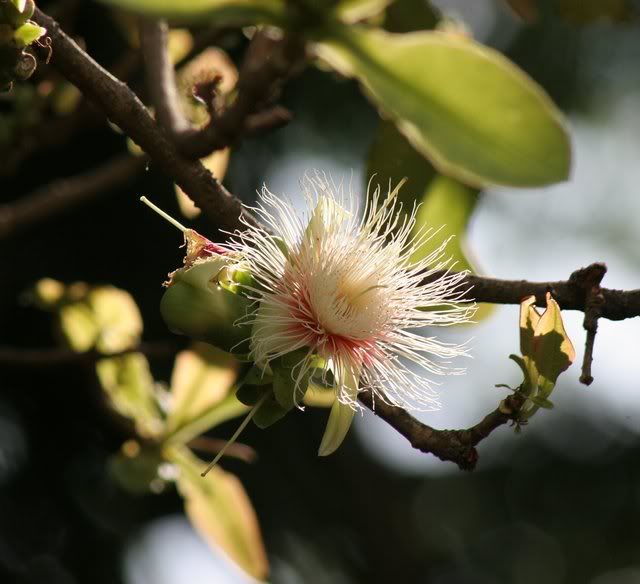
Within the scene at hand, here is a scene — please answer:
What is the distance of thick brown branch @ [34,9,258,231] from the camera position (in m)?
0.90

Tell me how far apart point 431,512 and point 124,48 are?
7.81ft

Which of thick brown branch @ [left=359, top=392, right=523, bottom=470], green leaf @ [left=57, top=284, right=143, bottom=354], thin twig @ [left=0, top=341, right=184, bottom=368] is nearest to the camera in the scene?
thick brown branch @ [left=359, top=392, right=523, bottom=470]

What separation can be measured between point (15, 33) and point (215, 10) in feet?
Result: 0.58

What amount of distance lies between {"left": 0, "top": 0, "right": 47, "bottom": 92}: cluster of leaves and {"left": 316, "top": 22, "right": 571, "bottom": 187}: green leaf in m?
0.24

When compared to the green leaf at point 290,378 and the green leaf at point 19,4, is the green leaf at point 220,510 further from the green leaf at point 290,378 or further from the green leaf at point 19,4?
the green leaf at point 19,4

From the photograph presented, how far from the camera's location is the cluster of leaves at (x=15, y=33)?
0.83 m

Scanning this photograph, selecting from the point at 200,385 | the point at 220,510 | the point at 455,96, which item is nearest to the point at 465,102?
the point at 455,96

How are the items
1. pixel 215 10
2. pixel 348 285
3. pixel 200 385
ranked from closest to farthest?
pixel 215 10 < pixel 348 285 < pixel 200 385

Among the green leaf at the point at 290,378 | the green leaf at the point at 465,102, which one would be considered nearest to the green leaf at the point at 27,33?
Answer: the green leaf at the point at 465,102

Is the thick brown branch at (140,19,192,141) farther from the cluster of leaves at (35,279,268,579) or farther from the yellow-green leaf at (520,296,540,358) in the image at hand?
the cluster of leaves at (35,279,268,579)

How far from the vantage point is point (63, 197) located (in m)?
1.58

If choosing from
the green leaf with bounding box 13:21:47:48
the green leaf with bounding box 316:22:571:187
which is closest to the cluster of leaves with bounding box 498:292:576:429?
the green leaf with bounding box 316:22:571:187

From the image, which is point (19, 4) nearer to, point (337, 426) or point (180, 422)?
point (337, 426)

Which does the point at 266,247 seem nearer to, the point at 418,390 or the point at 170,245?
the point at 418,390
